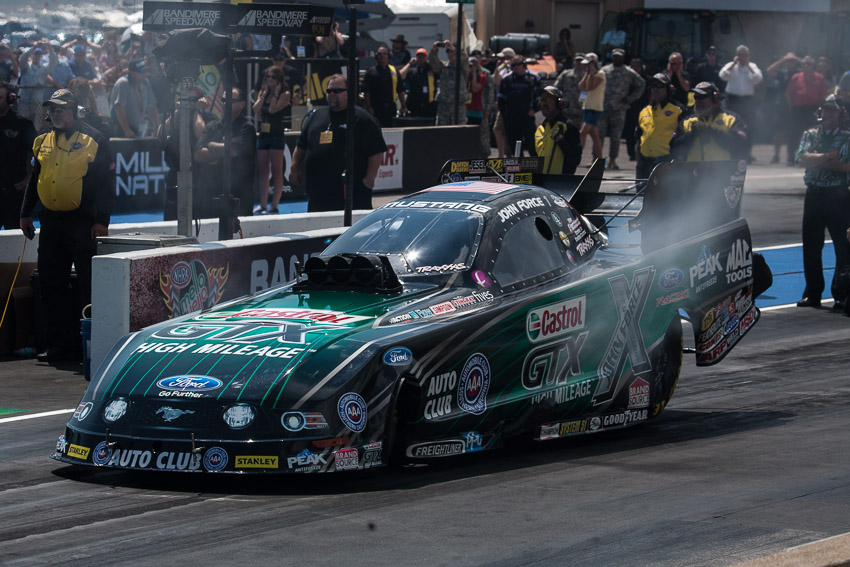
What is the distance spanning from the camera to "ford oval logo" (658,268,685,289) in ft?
30.4

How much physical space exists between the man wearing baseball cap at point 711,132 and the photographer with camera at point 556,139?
1172mm

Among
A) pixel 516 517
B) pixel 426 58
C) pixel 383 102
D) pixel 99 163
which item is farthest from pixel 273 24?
pixel 426 58

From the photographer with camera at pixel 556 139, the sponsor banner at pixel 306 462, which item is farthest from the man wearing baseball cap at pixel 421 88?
the sponsor banner at pixel 306 462

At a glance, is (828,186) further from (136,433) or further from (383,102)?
(383,102)

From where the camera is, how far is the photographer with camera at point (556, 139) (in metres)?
14.7

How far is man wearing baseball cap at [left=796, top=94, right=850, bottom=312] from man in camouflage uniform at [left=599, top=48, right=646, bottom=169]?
1054cm

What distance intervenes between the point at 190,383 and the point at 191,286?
3630 mm

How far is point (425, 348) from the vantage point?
7.31 m

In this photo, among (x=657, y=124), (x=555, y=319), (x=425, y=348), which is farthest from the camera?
(x=657, y=124)

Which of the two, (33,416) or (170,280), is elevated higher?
(170,280)

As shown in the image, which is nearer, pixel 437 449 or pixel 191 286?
pixel 437 449

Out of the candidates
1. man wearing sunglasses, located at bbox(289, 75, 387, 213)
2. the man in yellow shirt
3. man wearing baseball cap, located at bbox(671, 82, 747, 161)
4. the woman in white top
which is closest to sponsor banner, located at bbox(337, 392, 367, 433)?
man wearing sunglasses, located at bbox(289, 75, 387, 213)

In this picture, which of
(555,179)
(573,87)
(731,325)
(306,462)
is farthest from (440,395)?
(573,87)

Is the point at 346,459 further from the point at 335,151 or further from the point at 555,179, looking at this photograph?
the point at 335,151
